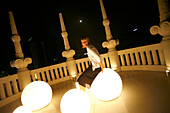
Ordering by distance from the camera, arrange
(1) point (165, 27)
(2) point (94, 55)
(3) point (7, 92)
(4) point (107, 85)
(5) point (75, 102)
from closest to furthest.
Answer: (5) point (75, 102)
(4) point (107, 85)
(2) point (94, 55)
(1) point (165, 27)
(3) point (7, 92)

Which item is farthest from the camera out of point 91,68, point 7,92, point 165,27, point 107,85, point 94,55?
point 7,92

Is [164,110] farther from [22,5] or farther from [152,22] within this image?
[22,5]

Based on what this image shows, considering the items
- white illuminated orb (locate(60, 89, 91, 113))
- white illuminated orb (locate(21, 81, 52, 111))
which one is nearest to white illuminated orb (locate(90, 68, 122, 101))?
white illuminated orb (locate(60, 89, 91, 113))

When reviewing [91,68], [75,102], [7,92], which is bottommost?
[7,92]

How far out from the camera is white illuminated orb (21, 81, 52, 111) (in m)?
2.96

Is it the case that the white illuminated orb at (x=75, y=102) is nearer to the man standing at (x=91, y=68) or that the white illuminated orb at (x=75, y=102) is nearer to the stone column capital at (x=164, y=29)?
the man standing at (x=91, y=68)

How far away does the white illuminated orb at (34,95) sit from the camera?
2.96 m

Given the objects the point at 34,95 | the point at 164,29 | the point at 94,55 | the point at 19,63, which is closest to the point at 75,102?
the point at 94,55

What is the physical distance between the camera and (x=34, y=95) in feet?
9.75

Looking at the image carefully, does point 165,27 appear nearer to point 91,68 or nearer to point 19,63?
point 91,68

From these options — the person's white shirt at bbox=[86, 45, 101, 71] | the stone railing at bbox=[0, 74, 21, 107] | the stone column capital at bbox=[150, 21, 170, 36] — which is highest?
the stone column capital at bbox=[150, 21, 170, 36]

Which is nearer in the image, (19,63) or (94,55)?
(94,55)

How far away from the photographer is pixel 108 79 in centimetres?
259

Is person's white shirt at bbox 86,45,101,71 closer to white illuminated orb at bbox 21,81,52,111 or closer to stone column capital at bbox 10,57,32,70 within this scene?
white illuminated orb at bbox 21,81,52,111
